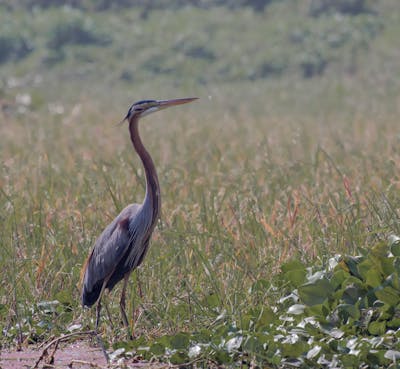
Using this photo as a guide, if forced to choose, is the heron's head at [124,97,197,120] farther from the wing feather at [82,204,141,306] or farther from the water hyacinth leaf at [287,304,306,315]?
the water hyacinth leaf at [287,304,306,315]

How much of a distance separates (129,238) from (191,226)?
125cm

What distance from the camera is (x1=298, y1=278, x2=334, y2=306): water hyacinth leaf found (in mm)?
4062

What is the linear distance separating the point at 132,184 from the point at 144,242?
2.26 m

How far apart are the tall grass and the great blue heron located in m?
0.15

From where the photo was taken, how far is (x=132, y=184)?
680 cm

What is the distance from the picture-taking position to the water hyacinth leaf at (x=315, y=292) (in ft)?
13.3

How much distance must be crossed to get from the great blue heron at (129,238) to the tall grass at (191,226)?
0.15 m

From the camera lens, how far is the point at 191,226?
574 centimetres

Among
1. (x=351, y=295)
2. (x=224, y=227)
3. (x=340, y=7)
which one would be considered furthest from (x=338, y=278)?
(x=340, y=7)

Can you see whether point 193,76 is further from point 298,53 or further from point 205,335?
point 205,335

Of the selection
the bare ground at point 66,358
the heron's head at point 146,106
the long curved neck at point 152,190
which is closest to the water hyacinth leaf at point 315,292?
the bare ground at point 66,358

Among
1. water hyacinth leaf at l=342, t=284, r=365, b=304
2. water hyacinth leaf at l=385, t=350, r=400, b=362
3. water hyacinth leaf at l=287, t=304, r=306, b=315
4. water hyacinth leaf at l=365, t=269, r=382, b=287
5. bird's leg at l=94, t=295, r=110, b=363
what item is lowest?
bird's leg at l=94, t=295, r=110, b=363

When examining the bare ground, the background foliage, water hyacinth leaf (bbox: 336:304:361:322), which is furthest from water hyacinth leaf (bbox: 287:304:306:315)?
the bare ground

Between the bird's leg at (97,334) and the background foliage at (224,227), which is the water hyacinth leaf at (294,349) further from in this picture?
the bird's leg at (97,334)
